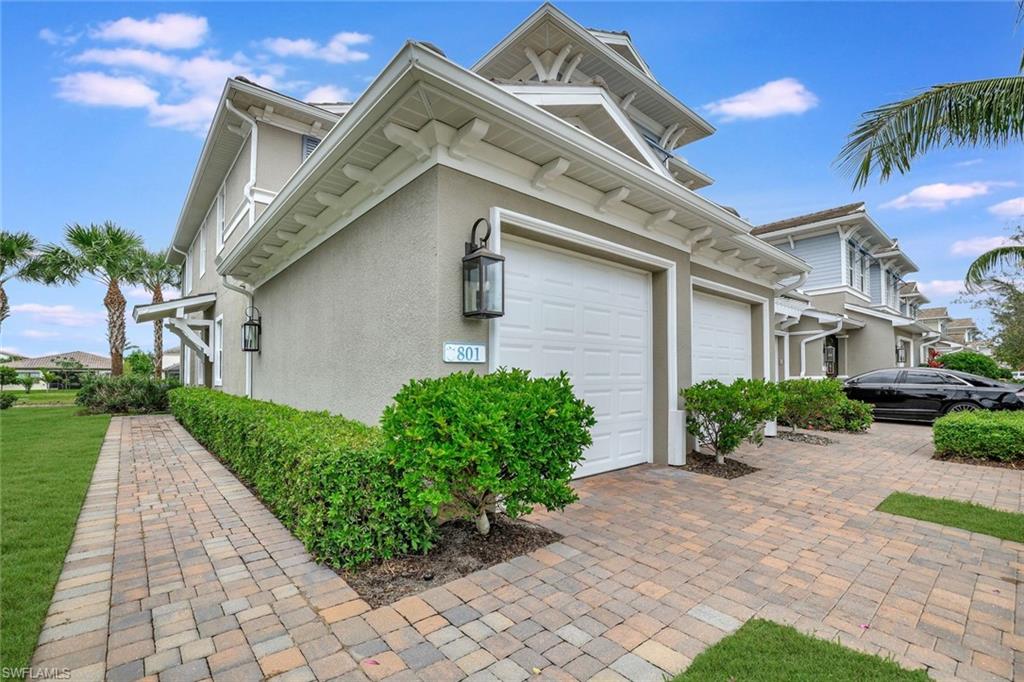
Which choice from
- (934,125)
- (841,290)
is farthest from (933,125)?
(841,290)

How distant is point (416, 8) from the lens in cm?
671

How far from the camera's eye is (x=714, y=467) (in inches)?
244

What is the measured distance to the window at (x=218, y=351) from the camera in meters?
12.4

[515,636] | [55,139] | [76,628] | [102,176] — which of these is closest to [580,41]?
[515,636]

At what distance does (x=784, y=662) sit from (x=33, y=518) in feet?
19.3

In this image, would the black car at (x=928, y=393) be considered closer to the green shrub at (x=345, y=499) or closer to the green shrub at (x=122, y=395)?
the green shrub at (x=345, y=499)

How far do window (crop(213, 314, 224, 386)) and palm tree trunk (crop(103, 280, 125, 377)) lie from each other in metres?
9.08

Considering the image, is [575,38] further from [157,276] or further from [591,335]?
[157,276]

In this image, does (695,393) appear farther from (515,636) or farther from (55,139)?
(55,139)

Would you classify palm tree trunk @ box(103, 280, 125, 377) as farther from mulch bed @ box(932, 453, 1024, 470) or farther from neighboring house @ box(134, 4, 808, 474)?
mulch bed @ box(932, 453, 1024, 470)

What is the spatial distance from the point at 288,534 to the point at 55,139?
11.3m

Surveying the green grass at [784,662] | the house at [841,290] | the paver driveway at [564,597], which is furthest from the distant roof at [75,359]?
the green grass at [784,662]

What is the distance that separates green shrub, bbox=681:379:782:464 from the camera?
19.2 feet

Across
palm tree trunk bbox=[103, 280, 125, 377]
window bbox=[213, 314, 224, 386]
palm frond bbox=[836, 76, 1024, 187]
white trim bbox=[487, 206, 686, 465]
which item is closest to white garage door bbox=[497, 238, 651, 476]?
white trim bbox=[487, 206, 686, 465]
